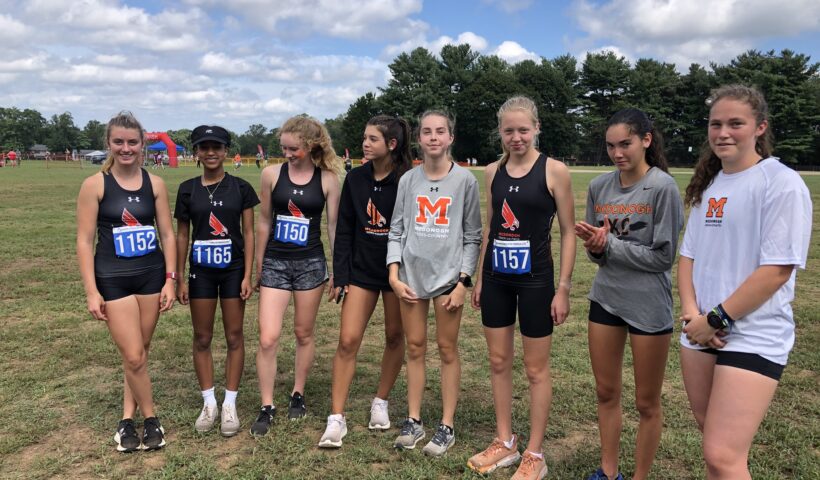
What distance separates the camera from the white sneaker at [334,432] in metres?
3.65

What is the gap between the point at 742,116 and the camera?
2371 mm

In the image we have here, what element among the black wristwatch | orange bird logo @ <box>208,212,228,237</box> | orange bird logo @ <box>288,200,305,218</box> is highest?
orange bird logo @ <box>288,200,305,218</box>

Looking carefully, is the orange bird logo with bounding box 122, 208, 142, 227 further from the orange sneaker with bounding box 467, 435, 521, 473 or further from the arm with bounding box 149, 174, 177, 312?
the orange sneaker with bounding box 467, 435, 521, 473

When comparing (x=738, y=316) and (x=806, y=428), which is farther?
(x=806, y=428)

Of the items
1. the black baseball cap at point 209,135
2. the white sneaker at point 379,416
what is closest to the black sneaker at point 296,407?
the white sneaker at point 379,416

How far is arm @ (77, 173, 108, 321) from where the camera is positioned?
349cm

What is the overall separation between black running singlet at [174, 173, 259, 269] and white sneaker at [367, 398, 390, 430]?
1.36 meters

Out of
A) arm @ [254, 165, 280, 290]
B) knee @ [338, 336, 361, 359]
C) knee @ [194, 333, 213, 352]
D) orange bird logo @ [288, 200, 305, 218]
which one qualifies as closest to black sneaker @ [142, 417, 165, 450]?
knee @ [194, 333, 213, 352]

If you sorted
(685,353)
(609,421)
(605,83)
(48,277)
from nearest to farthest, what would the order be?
(685,353)
(609,421)
(48,277)
(605,83)

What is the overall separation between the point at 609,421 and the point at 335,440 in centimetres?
168

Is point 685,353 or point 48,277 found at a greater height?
point 685,353

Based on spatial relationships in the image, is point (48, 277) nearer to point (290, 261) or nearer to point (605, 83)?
point (290, 261)

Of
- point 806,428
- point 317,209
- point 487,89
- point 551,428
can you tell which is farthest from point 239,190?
point 487,89

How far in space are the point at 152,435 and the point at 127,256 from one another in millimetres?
1152
